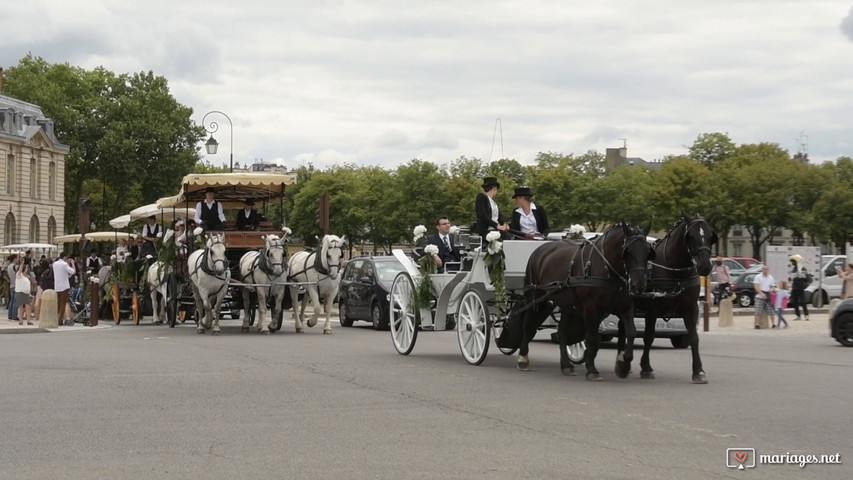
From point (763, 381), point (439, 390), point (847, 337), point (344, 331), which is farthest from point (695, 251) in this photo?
point (344, 331)

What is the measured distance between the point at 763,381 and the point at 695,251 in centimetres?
184

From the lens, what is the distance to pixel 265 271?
24.6 meters

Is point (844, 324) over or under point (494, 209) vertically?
under

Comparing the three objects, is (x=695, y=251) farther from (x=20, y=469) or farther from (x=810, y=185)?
(x=810, y=185)

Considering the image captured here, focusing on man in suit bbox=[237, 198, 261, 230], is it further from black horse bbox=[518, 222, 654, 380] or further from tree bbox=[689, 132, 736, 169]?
tree bbox=[689, 132, 736, 169]

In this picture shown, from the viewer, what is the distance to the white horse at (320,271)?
2505 cm

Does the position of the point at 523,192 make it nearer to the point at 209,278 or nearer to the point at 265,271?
the point at 265,271

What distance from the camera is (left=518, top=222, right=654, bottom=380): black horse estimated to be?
534 inches

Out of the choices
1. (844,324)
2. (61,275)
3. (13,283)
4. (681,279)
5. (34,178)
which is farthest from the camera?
(34,178)

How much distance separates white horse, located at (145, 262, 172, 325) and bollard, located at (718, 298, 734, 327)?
1442cm

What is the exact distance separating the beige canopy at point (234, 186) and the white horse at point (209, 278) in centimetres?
158

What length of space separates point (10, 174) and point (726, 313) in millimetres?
65382

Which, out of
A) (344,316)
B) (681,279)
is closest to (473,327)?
(681,279)

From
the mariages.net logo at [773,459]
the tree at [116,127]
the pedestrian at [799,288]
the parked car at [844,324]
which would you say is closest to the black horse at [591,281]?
the mariages.net logo at [773,459]
